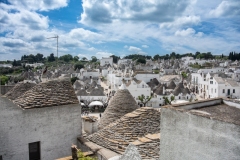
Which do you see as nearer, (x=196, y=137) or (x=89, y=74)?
(x=196, y=137)

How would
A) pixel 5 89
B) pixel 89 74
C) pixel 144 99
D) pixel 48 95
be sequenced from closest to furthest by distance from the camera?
1. pixel 48 95
2. pixel 5 89
3. pixel 144 99
4. pixel 89 74

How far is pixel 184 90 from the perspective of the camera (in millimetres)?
54719

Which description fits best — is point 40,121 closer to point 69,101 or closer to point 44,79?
point 69,101

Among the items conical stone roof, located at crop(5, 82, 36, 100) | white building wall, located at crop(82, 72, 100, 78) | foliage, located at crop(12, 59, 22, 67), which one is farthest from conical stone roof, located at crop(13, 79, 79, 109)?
foliage, located at crop(12, 59, 22, 67)

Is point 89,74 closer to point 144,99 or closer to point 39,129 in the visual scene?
point 144,99

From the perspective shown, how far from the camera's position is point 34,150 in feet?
29.5

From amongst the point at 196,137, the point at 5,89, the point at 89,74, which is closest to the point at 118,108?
the point at 196,137

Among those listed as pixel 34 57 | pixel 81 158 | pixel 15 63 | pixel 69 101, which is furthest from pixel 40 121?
pixel 34 57

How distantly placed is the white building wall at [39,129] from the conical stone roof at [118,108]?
292 cm

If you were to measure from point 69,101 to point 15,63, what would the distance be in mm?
148068

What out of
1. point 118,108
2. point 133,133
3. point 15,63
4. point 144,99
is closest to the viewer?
point 133,133

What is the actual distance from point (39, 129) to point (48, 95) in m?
1.49

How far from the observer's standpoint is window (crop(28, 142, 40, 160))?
29.2 ft

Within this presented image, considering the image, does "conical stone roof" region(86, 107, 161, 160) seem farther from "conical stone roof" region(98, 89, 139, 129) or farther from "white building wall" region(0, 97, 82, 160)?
"conical stone roof" region(98, 89, 139, 129)
